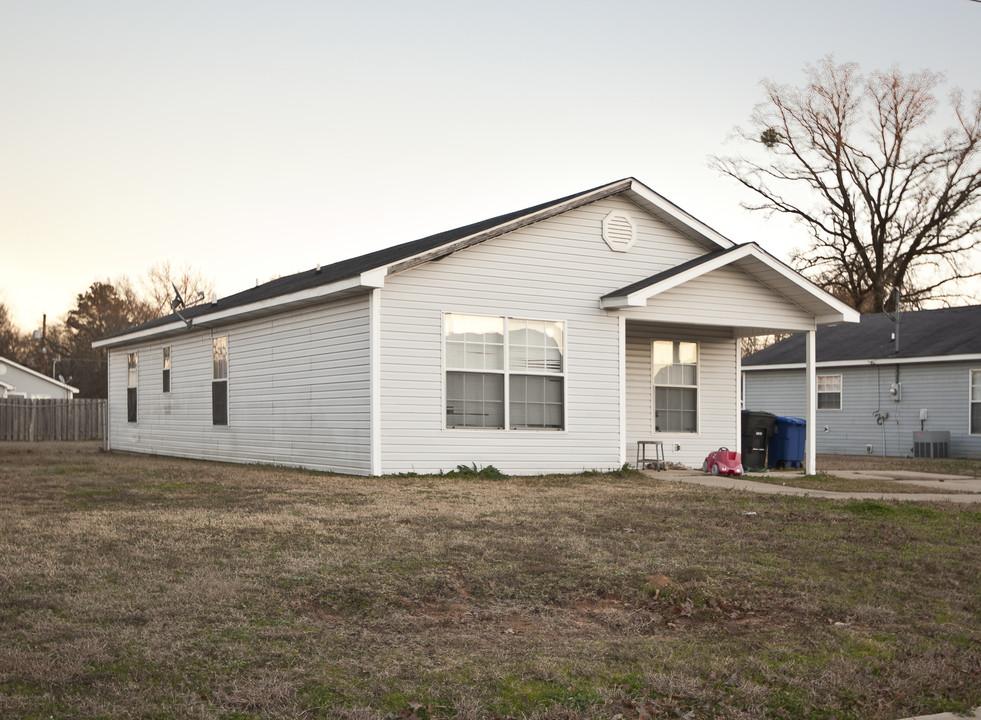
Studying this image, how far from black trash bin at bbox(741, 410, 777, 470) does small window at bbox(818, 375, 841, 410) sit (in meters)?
10.9

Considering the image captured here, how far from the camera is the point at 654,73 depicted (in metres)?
20.3

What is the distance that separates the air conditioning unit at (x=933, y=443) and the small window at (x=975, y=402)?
0.72 m

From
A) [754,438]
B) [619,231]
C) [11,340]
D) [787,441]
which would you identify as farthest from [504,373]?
[11,340]

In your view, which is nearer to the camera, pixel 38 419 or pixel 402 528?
pixel 402 528

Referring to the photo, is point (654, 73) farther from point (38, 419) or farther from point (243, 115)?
point (38, 419)

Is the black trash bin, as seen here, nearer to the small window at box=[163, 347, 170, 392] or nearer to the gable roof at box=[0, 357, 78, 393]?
the small window at box=[163, 347, 170, 392]

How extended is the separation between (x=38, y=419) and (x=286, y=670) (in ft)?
112

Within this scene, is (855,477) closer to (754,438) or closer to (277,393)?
(754,438)

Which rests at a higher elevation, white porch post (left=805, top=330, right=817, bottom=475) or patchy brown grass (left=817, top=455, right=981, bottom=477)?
white porch post (left=805, top=330, right=817, bottom=475)

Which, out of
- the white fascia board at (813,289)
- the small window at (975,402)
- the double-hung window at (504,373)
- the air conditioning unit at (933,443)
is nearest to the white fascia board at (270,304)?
the double-hung window at (504,373)

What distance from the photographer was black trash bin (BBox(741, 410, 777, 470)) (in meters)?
20.0

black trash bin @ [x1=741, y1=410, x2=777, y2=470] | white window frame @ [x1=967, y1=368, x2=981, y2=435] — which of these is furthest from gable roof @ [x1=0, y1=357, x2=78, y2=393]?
white window frame @ [x1=967, y1=368, x2=981, y2=435]

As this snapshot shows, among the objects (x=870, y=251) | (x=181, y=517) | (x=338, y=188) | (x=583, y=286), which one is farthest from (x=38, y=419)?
(x=870, y=251)

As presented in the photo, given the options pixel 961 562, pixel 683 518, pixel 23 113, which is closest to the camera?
pixel 961 562
